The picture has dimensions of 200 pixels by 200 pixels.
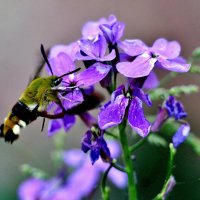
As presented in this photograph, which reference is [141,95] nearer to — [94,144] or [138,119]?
[138,119]

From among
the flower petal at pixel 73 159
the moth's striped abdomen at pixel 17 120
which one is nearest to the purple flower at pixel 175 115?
the moth's striped abdomen at pixel 17 120

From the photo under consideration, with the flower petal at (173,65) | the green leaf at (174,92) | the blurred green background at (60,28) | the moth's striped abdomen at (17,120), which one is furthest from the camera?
the blurred green background at (60,28)

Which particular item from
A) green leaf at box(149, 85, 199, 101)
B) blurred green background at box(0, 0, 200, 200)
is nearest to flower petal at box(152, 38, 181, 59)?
green leaf at box(149, 85, 199, 101)

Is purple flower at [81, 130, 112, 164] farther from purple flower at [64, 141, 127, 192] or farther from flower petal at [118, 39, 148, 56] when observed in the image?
purple flower at [64, 141, 127, 192]

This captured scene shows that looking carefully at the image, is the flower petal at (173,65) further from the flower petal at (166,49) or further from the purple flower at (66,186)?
the purple flower at (66,186)

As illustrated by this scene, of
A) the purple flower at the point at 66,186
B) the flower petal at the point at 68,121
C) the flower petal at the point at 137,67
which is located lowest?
the purple flower at the point at 66,186

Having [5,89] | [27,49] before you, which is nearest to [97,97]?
[5,89]

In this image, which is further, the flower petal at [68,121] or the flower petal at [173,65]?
the flower petal at [68,121]
